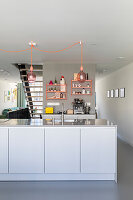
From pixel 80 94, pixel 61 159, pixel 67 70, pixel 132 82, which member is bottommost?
pixel 61 159

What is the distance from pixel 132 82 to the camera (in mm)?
5773

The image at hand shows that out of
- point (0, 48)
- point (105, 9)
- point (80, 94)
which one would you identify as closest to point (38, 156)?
point (105, 9)

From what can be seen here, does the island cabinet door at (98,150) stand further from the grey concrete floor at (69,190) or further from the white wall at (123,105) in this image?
the white wall at (123,105)

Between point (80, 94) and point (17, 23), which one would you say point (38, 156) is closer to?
point (17, 23)

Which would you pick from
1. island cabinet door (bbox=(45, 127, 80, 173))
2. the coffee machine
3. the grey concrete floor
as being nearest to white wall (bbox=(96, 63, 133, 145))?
the coffee machine

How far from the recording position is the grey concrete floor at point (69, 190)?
260 cm

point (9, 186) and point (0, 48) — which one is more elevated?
point (0, 48)

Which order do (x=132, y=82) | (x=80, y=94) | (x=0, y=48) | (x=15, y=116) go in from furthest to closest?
(x=15, y=116) → (x=80, y=94) → (x=132, y=82) → (x=0, y=48)

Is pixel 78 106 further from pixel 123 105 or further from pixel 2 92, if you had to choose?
pixel 2 92

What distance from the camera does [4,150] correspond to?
10.2ft

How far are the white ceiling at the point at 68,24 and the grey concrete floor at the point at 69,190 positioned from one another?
2.59 m

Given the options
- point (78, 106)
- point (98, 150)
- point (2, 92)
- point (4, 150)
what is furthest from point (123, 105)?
point (2, 92)

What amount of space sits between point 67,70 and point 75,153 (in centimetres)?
364

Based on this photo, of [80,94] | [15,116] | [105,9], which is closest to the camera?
[105,9]
